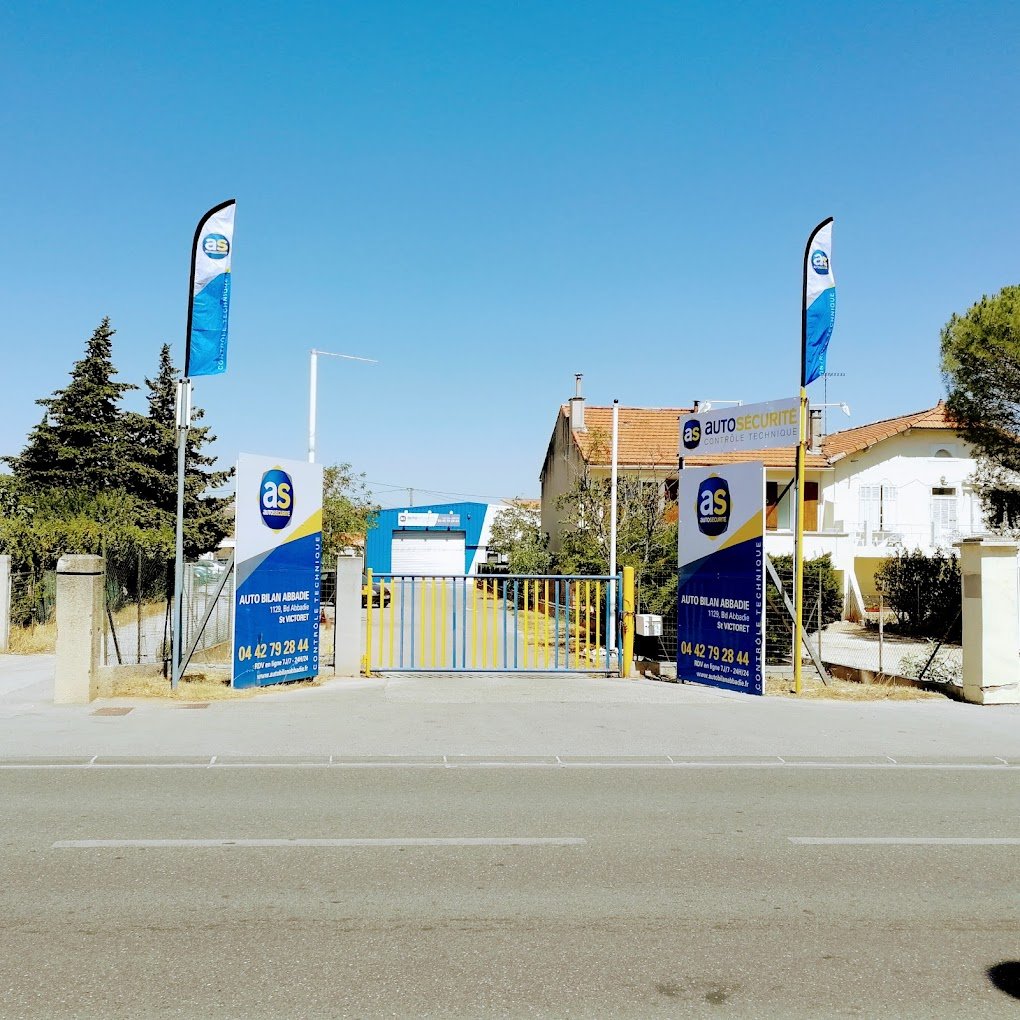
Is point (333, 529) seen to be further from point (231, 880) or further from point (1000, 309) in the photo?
point (231, 880)

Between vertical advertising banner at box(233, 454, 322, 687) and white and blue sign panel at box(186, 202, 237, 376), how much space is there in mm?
1520

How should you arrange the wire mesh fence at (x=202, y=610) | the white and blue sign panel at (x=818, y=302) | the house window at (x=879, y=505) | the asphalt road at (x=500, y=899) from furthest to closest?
the house window at (x=879, y=505) < the wire mesh fence at (x=202, y=610) < the white and blue sign panel at (x=818, y=302) < the asphalt road at (x=500, y=899)

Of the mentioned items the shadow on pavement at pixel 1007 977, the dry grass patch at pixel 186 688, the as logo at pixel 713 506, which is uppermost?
the as logo at pixel 713 506

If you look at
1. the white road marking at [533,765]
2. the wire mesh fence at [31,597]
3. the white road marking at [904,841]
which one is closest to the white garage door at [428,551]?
the wire mesh fence at [31,597]

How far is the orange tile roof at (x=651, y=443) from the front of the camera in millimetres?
37219

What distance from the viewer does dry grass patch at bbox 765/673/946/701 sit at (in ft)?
44.7

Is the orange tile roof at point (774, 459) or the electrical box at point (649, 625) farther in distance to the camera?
the orange tile roof at point (774, 459)

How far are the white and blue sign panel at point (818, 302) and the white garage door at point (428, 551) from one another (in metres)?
48.4

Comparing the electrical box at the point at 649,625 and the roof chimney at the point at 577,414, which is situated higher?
the roof chimney at the point at 577,414

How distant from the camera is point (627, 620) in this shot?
14945 mm

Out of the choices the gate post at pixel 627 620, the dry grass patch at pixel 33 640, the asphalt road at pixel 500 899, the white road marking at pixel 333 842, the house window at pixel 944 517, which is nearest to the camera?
the asphalt road at pixel 500 899

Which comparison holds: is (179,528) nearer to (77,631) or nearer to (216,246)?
(77,631)

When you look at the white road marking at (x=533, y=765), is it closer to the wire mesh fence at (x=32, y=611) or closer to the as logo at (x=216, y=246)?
the as logo at (x=216, y=246)

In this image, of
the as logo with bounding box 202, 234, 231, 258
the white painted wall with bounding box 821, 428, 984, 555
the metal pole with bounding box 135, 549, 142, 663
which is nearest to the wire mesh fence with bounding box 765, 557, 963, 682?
the white painted wall with bounding box 821, 428, 984, 555
